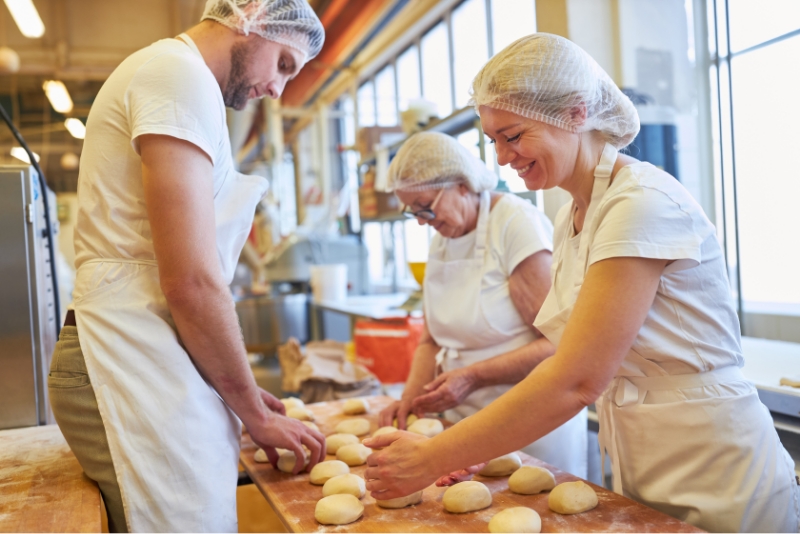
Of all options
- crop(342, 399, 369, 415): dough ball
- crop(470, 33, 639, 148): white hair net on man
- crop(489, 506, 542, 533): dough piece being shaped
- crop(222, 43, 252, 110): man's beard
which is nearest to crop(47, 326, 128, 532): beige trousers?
crop(222, 43, 252, 110): man's beard

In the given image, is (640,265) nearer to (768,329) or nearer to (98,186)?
(98,186)

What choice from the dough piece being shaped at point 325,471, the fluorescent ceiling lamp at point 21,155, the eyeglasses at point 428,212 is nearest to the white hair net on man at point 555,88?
the eyeglasses at point 428,212

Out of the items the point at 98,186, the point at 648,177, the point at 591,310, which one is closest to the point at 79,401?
the point at 98,186

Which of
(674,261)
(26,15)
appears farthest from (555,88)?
(26,15)

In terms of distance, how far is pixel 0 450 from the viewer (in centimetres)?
151

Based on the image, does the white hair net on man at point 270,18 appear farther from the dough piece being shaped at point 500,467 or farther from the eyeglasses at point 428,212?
the dough piece being shaped at point 500,467

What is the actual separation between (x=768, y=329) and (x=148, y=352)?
2.29 m

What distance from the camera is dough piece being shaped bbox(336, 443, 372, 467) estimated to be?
146cm

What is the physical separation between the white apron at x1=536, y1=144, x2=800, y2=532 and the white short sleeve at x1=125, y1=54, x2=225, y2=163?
2.42ft

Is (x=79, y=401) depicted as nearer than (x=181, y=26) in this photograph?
Yes

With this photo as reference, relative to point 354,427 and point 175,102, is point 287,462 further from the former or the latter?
point 175,102

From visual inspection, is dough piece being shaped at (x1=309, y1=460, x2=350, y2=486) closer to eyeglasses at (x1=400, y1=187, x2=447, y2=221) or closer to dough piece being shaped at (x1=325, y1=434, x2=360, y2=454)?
dough piece being shaped at (x1=325, y1=434, x2=360, y2=454)

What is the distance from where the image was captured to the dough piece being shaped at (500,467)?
4.29ft

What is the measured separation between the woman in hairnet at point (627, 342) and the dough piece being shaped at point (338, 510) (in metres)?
0.06
